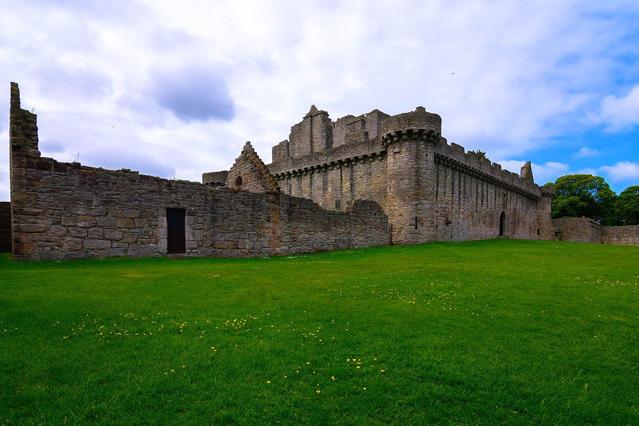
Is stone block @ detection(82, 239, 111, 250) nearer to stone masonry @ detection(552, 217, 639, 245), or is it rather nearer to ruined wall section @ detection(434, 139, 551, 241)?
ruined wall section @ detection(434, 139, 551, 241)

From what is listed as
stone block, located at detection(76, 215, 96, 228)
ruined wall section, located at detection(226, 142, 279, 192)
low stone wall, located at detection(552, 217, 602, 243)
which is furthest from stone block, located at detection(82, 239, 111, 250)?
low stone wall, located at detection(552, 217, 602, 243)

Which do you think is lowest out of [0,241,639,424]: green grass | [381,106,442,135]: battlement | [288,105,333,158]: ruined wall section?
[0,241,639,424]: green grass

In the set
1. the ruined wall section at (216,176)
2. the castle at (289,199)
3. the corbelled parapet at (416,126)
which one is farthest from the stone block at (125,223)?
the ruined wall section at (216,176)

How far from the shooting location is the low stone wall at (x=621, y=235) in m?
48.8

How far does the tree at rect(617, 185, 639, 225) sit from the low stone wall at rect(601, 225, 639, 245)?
20.2 m

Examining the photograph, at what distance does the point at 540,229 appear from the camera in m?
51.9

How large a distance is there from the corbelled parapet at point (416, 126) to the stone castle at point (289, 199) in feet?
0.27

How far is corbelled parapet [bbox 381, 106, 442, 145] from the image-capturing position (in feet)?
92.8

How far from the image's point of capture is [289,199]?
21.4m

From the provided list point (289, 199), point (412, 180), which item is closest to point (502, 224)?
point (412, 180)

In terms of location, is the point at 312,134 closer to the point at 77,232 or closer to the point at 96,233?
the point at 96,233

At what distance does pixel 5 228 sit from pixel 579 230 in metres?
61.4

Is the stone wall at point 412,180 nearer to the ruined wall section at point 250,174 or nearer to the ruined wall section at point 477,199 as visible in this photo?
the ruined wall section at point 477,199

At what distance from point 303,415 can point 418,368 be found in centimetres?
184
